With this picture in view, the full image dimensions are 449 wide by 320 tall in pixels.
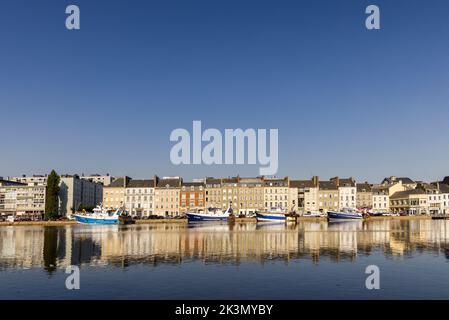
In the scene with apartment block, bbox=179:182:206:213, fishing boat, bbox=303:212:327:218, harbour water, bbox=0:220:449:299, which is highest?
apartment block, bbox=179:182:206:213

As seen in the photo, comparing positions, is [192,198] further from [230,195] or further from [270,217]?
[270,217]

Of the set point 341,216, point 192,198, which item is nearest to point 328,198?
point 341,216

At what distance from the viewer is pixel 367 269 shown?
37.1m

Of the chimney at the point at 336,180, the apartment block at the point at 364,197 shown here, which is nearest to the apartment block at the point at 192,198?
the chimney at the point at 336,180

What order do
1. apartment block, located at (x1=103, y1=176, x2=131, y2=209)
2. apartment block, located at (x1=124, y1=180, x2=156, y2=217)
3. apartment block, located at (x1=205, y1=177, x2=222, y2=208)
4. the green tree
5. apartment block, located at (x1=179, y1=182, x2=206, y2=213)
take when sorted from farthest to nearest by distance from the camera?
apartment block, located at (x1=124, y1=180, x2=156, y2=217) → apartment block, located at (x1=103, y1=176, x2=131, y2=209) → apartment block, located at (x1=179, y1=182, x2=206, y2=213) → apartment block, located at (x1=205, y1=177, x2=222, y2=208) → the green tree

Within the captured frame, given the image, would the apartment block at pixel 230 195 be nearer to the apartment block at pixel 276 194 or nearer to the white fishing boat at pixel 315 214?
the apartment block at pixel 276 194

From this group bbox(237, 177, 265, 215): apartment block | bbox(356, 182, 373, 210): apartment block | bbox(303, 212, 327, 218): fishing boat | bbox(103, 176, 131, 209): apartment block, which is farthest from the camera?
bbox(356, 182, 373, 210): apartment block

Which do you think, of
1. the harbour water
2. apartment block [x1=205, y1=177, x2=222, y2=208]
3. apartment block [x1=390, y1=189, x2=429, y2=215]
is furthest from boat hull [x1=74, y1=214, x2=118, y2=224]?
apartment block [x1=390, y1=189, x2=429, y2=215]

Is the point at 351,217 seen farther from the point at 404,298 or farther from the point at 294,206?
the point at 404,298

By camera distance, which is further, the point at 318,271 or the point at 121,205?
the point at 121,205

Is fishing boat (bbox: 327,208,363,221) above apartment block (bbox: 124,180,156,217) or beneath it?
beneath

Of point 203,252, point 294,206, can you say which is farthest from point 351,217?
point 203,252

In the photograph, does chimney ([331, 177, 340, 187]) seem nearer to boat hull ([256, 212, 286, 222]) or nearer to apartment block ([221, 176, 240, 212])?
apartment block ([221, 176, 240, 212])
